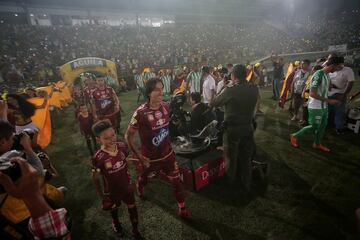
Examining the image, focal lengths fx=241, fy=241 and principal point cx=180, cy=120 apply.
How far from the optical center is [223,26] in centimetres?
4912

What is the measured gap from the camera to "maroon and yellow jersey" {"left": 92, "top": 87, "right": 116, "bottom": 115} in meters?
6.61

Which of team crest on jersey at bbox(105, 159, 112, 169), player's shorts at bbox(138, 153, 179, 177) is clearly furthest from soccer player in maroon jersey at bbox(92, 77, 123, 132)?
team crest on jersey at bbox(105, 159, 112, 169)

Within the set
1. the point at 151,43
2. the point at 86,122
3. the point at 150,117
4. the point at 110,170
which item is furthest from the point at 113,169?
the point at 151,43

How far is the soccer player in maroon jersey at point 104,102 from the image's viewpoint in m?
6.60

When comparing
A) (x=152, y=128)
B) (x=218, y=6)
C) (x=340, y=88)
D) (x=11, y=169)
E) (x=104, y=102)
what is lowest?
(x=104, y=102)

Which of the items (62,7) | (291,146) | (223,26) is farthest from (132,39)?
(291,146)

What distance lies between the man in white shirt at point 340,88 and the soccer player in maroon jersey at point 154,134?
5543 mm

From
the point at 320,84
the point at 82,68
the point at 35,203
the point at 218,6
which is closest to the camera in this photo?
the point at 35,203

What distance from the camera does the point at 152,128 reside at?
3752 millimetres

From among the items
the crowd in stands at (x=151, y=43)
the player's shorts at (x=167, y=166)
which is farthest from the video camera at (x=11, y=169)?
the crowd in stands at (x=151, y=43)

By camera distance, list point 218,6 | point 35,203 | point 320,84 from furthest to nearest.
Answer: point 218,6
point 320,84
point 35,203

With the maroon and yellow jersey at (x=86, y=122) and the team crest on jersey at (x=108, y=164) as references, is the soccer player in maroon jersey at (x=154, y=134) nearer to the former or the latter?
A: the team crest on jersey at (x=108, y=164)

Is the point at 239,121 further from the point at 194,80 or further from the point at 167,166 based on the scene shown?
the point at 194,80

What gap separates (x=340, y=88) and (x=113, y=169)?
669 centimetres
